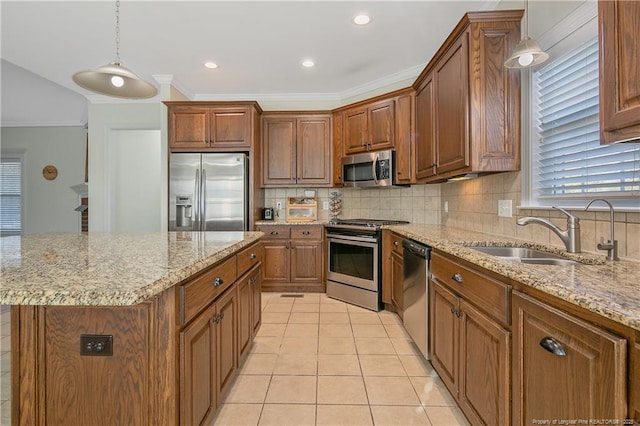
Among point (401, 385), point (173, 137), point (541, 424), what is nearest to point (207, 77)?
point (173, 137)

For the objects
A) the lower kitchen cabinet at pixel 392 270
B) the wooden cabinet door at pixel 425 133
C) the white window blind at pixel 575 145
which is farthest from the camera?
Answer: the lower kitchen cabinet at pixel 392 270

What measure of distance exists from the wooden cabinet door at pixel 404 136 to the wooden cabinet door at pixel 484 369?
2.04 metres

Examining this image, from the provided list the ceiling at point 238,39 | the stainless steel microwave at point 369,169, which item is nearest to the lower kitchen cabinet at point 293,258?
the stainless steel microwave at point 369,169

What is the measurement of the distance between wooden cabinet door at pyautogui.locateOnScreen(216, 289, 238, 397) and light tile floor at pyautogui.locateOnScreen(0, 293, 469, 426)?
0.22m

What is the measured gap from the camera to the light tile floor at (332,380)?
165cm

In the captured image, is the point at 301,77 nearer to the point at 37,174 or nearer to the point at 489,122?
the point at 489,122

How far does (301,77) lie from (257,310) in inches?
110

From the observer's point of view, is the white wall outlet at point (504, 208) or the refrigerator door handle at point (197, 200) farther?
the refrigerator door handle at point (197, 200)

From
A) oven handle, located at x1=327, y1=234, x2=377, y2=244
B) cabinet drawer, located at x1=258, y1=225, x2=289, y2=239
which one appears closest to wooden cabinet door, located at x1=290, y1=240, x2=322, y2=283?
cabinet drawer, located at x1=258, y1=225, x2=289, y2=239

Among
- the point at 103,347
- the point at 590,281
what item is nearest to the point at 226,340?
the point at 103,347

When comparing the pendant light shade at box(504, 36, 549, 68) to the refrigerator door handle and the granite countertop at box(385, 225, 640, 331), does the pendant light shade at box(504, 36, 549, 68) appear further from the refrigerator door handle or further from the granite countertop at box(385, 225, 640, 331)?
the refrigerator door handle

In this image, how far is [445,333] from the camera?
5.84 ft

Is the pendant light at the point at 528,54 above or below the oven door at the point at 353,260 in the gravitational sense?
above

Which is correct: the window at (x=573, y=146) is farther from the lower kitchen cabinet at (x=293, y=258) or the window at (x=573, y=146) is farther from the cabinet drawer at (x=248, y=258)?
the lower kitchen cabinet at (x=293, y=258)
